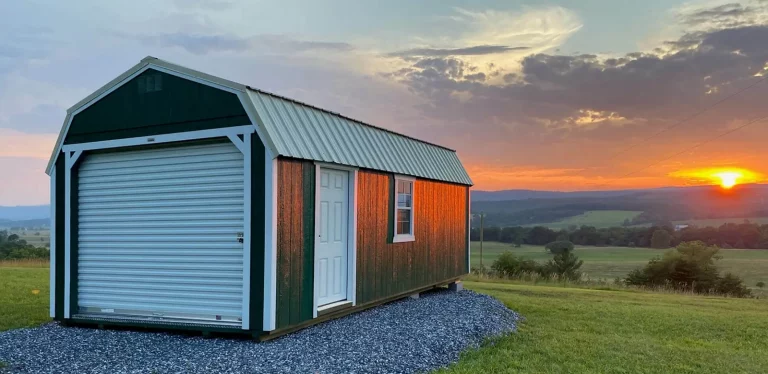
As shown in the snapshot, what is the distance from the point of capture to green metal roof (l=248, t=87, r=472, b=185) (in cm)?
612

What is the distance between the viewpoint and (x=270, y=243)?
19.0ft

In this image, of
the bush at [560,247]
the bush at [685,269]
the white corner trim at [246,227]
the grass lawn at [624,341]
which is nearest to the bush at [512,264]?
the bush at [560,247]

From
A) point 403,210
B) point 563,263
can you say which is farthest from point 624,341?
point 563,263

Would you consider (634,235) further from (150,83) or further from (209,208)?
(150,83)

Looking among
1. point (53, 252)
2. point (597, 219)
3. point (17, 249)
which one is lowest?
point (17, 249)

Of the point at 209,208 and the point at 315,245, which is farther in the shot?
the point at 315,245

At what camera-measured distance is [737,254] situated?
3344 centimetres

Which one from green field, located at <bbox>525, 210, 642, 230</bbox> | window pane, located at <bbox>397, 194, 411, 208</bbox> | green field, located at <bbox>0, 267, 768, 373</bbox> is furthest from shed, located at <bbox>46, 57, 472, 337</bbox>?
green field, located at <bbox>525, 210, 642, 230</bbox>

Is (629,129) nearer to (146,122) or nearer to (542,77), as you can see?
(542,77)

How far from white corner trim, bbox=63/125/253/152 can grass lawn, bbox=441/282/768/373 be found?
11.7 ft

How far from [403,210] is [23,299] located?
25.2 ft

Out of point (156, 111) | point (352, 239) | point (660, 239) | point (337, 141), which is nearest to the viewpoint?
point (156, 111)

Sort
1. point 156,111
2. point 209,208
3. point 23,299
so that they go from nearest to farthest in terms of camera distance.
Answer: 1. point 209,208
2. point 156,111
3. point 23,299

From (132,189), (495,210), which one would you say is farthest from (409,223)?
(495,210)
